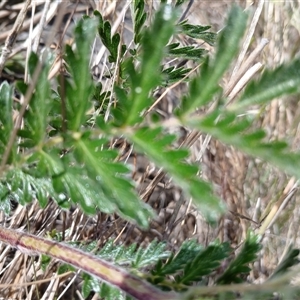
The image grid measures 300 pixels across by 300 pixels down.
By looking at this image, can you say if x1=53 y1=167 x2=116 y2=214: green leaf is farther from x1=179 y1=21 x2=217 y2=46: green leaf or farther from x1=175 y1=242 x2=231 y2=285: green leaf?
x1=179 y1=21 x2=217 y2=46: green leaf

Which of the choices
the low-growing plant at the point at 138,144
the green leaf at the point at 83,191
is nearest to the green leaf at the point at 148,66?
→ the low-growing plant at the point at 138,144

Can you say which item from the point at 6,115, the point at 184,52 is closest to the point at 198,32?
the point at 184,52

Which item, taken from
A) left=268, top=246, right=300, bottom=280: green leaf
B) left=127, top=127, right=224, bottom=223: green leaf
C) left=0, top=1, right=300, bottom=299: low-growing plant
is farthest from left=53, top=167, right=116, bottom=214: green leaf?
left=268, top=246, right=300, bottom=280: green leaf

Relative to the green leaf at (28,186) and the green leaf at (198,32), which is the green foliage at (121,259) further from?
the green leaf at (198,32)

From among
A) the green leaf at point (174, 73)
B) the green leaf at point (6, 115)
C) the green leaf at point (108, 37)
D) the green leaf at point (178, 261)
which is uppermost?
the green leaf at point (108, 37)

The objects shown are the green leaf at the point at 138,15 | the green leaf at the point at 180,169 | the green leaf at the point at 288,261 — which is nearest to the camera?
the green leaf at the point at 180,169

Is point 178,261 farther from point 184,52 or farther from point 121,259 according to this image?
point 184,52

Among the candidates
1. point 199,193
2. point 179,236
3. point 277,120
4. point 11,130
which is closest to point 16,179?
point 11,130

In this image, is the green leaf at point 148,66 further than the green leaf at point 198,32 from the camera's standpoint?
No
